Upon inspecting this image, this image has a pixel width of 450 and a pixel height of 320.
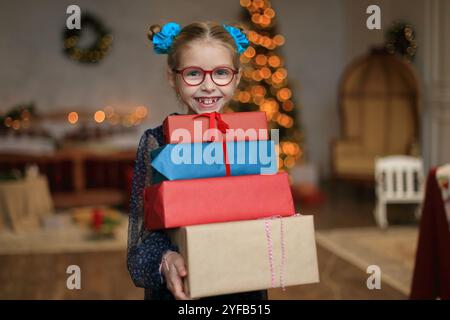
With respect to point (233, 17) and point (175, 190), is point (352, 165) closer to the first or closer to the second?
point (233, 17)

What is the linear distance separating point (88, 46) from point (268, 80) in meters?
2.62

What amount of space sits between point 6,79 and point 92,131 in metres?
1.35

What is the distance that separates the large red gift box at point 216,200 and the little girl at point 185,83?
0.09 m

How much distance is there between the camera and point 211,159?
122cm

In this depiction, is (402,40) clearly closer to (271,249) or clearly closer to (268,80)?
(268,80)

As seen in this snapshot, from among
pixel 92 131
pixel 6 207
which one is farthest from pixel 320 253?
pixel 92 131

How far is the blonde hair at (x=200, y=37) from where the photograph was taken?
1.32 meters

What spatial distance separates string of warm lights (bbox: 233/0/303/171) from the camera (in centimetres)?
706

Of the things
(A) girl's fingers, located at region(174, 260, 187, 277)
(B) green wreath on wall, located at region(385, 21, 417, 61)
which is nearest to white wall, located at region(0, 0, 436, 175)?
(B) green wreath on wall, located at region(385, 21, 417, 61)

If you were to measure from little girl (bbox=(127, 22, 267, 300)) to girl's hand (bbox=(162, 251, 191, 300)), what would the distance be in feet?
0.12

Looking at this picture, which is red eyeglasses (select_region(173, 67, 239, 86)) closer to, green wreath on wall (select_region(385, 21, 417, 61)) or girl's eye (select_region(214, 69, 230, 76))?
girl's eye (select_region(214, 69, 230, 76))

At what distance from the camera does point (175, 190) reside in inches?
46.7

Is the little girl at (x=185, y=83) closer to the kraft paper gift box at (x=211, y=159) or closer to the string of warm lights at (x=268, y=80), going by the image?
the kraft paper gift box at (x=211, y=159)
